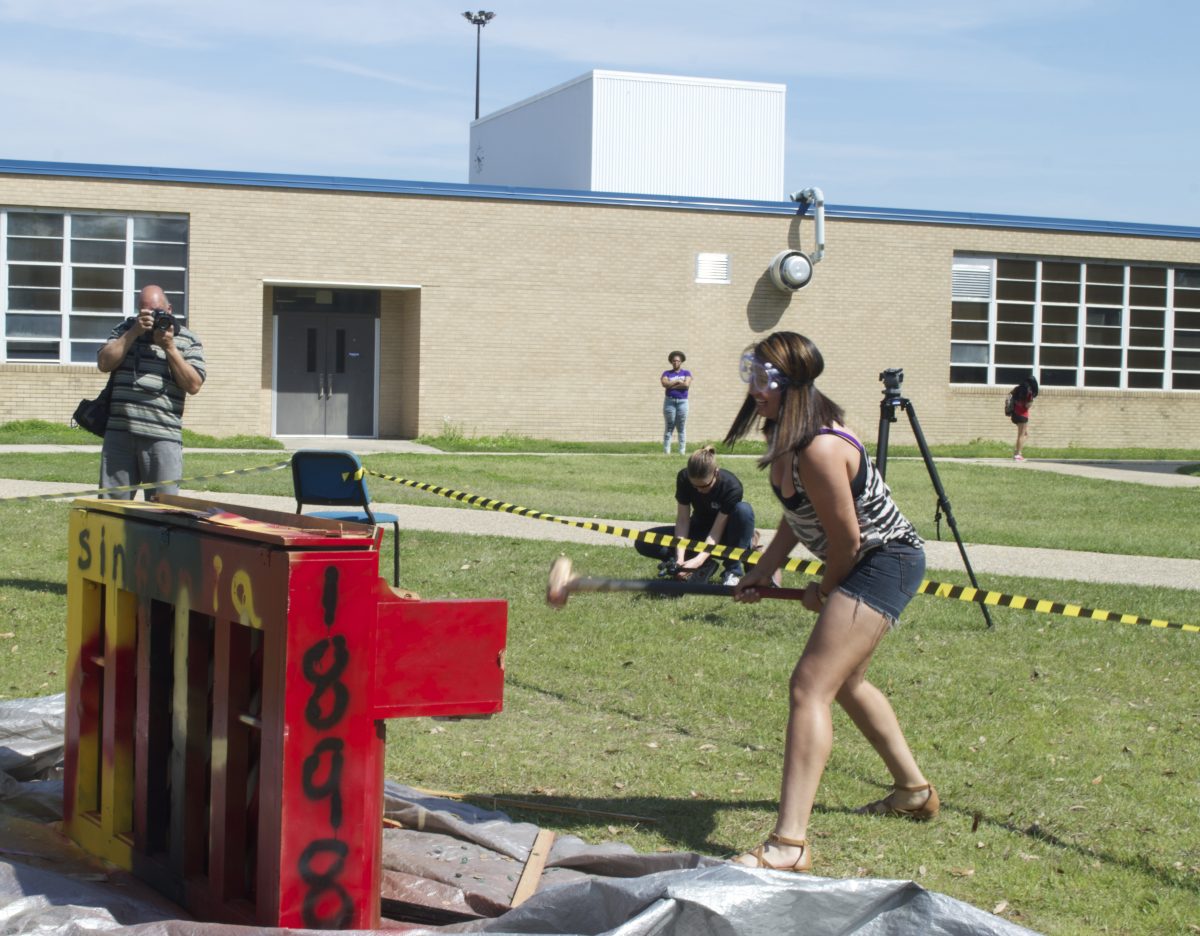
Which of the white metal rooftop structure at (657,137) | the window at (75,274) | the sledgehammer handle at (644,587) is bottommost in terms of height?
the sledgehammer handle at (644,587)

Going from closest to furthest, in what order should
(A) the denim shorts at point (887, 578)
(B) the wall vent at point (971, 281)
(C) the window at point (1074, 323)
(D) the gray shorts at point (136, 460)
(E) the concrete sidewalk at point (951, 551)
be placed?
(A) the denim shorts at point (887, 578)
(D) the gray shorts at point (136, 460)
(E) the concrete sidewalk at point (951, 551)
(B) the wall vent at point (971, 281)
(C) the window at point (1074, 323)

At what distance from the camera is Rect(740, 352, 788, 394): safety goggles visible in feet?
15.5

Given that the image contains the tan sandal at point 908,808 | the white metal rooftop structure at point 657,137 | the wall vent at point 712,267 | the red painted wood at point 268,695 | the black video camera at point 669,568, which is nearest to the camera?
the red painted wood at point 268,695

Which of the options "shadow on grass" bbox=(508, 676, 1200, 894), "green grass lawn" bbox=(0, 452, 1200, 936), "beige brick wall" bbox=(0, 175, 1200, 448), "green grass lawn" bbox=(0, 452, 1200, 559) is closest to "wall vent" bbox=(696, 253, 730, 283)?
"beige brick wall" bbox=(0, 175, 1200, 448)

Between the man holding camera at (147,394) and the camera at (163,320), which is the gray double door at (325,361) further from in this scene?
the camera at (163,320)

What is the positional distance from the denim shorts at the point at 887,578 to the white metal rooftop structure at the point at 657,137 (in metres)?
29.7

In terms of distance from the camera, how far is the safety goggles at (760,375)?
186 inches

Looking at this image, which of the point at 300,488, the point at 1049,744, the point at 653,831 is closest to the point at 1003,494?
the point at 300,488

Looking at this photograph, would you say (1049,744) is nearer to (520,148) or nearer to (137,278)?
(137,278)

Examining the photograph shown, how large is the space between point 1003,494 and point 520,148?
76.0ft

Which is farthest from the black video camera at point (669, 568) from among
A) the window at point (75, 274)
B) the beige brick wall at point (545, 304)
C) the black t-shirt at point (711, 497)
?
the window at point (75, 274)

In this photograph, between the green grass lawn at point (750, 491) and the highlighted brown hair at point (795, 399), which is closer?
the highlighted brown hair at point (795, 399)

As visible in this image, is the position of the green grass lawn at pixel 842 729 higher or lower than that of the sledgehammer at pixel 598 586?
lower

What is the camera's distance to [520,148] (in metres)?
38.3
